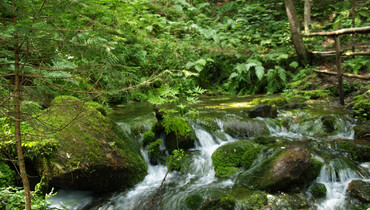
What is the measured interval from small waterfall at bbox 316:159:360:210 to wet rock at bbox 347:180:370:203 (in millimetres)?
135

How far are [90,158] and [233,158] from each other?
2.87 meters

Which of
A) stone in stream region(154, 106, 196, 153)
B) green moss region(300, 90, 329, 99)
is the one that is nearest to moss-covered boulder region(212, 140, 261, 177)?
stone in stream region(154, 106, 196, 153)

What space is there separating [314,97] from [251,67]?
373cm

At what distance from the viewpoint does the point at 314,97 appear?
8.80 metres

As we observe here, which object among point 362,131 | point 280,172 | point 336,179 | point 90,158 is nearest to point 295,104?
point 362,131

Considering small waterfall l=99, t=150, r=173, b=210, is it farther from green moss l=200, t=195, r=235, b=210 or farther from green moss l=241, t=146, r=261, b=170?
green moss l=241, t=146, r=261, b=170

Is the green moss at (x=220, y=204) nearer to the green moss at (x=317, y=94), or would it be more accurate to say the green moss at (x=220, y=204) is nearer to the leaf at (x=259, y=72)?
the green moss at (x=317, y=94)

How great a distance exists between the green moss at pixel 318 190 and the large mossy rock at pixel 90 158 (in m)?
3.13

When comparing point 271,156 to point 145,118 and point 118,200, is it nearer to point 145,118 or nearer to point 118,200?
point 118,200

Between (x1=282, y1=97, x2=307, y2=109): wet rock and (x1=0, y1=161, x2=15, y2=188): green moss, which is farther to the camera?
(x1=282, y1=97, x2=307, y2=109): wet rock

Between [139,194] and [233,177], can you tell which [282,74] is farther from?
[139,194]

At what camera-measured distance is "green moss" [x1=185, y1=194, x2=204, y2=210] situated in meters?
3.59

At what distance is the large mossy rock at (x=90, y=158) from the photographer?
339 centimetres

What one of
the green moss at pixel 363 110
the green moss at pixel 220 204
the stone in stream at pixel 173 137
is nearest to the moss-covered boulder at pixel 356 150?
the green moss at pixel 363 110
